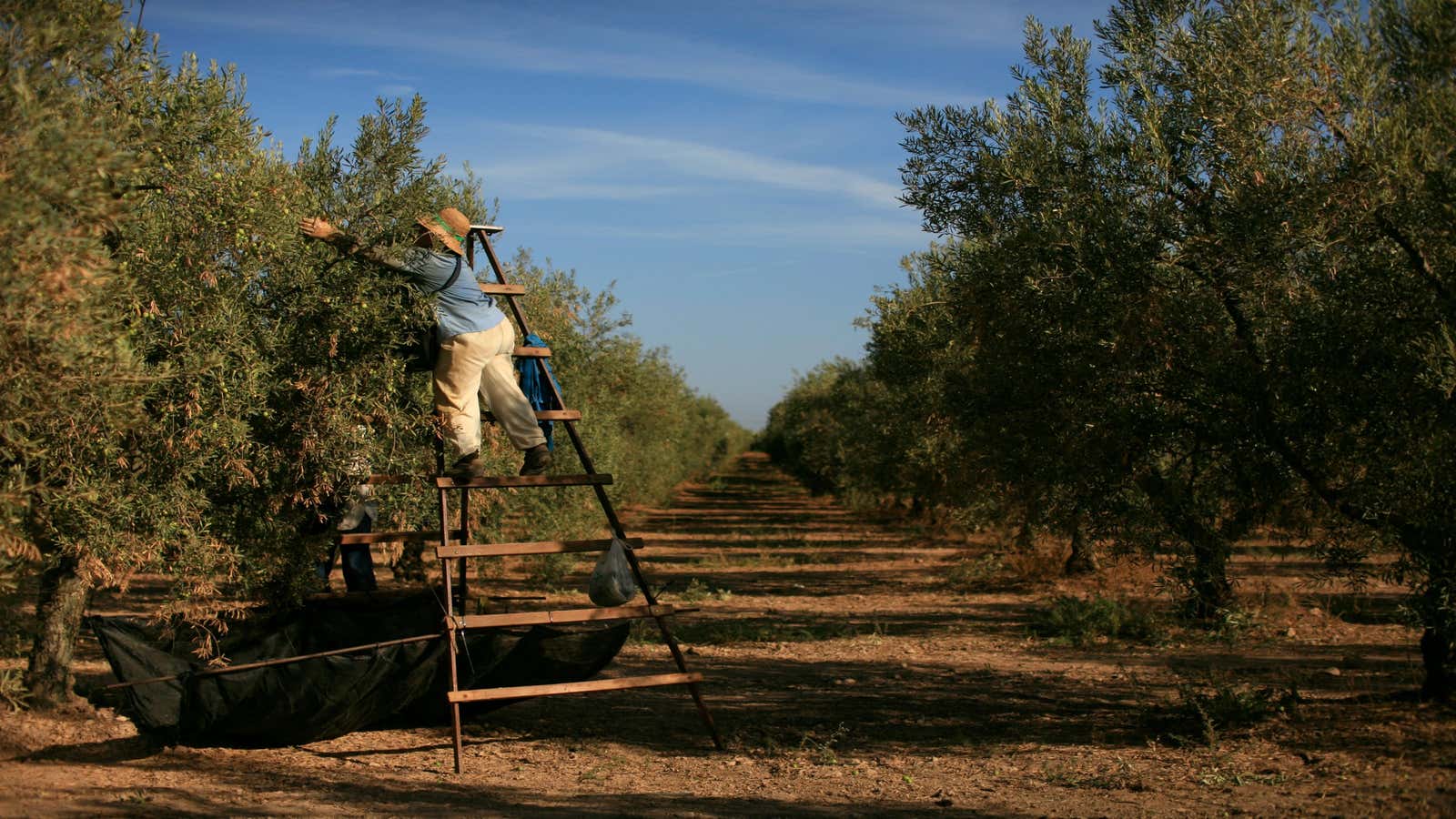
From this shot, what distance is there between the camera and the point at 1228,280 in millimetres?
7211

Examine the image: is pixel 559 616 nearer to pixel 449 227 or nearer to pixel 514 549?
pixel 514 549

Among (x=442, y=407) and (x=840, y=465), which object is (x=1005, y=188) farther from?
(x=840, y=465)

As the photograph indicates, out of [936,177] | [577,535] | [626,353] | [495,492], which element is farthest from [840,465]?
[936,177]

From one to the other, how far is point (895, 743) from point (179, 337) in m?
6.06

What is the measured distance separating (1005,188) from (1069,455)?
2.20 metres

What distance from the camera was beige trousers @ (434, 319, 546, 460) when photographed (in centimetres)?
765

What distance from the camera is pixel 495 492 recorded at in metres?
12.7

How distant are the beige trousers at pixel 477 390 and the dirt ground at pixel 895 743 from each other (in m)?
2.49

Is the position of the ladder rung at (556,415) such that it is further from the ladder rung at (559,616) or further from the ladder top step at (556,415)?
the ladder rung at (559,616)

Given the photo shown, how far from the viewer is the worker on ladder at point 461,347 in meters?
7.50

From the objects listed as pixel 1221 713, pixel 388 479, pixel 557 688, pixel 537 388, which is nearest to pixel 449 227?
pixel 537 388

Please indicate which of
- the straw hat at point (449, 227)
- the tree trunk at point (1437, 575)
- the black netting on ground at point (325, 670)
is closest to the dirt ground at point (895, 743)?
the black netting on ground at point (325, 670)

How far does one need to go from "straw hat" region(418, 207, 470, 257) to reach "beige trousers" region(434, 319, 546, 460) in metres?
0.70

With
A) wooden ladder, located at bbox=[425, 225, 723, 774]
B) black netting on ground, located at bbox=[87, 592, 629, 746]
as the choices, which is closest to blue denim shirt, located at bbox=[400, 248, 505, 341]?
wooden ladder, located at bbox=[425, 225, 723, 774]
